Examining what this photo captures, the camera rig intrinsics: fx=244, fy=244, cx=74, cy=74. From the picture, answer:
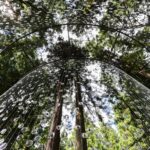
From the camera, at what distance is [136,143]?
7207 millimetres

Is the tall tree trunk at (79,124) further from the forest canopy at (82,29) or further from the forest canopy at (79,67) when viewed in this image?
the forest canopy at (82,29)

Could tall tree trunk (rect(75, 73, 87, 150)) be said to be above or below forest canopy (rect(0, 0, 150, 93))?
below

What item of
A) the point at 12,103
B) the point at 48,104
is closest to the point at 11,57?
the point at 48,104

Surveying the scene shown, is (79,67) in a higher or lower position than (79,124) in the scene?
higher

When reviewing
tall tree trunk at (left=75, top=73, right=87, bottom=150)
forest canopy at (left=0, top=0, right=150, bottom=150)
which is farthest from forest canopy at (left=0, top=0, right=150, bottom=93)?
tall tree trunk at (left=75, top=73, right=87, bottom=150)

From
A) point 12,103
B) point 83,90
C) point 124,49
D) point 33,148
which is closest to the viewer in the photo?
point 12,103

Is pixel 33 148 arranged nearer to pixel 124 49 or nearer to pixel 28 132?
pixel 28 132

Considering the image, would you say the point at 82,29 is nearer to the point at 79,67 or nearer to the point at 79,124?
the point at 79,67

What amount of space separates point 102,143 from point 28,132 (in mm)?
2186

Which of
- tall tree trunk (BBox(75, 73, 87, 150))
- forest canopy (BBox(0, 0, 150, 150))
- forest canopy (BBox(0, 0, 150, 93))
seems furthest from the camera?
forest canopy (BBox(0, 0, 150, 93))

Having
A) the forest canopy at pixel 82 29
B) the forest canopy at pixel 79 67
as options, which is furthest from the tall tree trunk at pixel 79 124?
the forest canopy at pixel 82 29

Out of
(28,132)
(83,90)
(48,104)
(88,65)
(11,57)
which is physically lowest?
(28,132)

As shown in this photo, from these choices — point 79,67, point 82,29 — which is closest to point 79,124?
point 79,67

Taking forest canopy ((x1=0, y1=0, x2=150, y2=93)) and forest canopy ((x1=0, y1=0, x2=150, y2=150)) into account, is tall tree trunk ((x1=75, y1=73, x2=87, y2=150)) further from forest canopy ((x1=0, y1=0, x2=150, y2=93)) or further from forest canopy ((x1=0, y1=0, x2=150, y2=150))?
forest canopy ((x1=0, y1=0, x2=150, y2=93))
